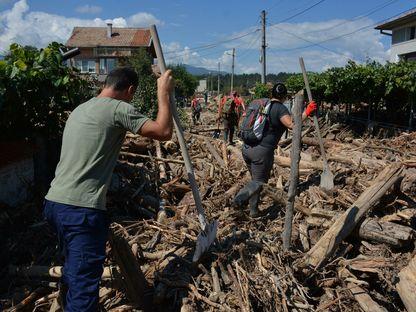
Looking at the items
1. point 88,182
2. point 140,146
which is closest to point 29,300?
point 88,182

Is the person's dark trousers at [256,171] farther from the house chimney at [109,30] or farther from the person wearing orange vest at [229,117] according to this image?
the house chimney at [109,30]

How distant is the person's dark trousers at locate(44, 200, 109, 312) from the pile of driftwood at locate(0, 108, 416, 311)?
0.53m

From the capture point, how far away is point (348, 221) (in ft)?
16.4

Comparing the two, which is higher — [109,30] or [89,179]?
[109,30]

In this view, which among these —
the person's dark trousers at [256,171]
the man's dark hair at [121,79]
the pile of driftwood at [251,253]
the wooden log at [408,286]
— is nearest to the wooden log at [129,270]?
the pile of driftwood at [251,253]

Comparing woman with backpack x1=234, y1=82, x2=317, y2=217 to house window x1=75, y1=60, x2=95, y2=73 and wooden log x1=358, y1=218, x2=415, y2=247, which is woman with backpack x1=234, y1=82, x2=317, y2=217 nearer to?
wooden log x1=358, y1=218, x2=415, y2=247

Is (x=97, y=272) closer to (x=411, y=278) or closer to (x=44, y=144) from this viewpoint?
(x=411, y=278)

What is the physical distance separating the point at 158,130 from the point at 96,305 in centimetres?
140

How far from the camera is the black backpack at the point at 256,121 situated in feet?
19.0

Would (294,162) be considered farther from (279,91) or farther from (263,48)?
(263,48)

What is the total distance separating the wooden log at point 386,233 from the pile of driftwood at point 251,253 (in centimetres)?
1

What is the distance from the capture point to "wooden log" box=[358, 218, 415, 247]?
4977mm

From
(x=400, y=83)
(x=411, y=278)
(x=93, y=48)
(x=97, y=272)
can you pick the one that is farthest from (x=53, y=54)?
(x=93, y=48)

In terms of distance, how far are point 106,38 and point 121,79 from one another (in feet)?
186
